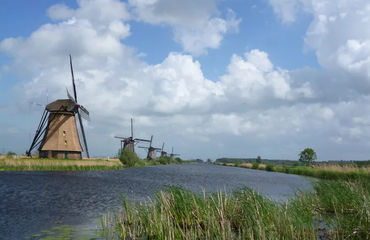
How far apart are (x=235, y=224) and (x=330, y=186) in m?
6.24

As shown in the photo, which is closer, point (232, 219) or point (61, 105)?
point (232, 219)

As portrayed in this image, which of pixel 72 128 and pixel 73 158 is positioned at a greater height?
pixel 72 128

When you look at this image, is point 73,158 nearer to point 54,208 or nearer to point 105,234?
point 54,208

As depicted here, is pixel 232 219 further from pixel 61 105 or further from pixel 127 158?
pixel 127 158

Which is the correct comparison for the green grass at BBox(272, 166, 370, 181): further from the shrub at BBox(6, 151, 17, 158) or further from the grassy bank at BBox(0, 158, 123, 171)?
the shrub at BBox(6, 151, 17, 158)

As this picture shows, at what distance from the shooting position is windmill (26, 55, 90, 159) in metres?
46.1

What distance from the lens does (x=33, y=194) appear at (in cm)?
1953

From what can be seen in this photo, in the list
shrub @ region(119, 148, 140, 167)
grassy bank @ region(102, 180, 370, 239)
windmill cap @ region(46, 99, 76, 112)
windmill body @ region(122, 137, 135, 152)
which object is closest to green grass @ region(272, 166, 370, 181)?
grassy bank @ region(102, 180, 370, 239)

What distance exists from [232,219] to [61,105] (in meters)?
43.7

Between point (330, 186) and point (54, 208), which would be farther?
point (54, 208)

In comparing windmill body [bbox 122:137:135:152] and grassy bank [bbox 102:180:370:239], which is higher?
windmill body [bbox 122:137:135:152]

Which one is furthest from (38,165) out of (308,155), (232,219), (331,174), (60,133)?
(308,155)

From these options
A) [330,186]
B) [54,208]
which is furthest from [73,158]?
[330,186]

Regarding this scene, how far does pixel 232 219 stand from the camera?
10.0m
